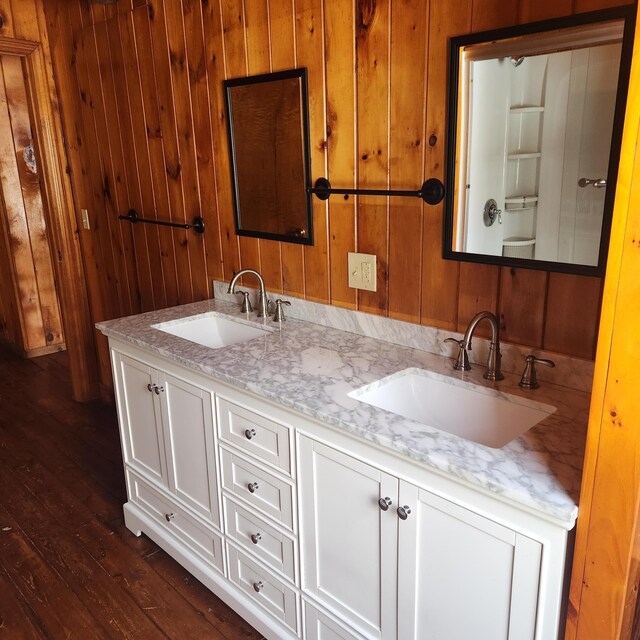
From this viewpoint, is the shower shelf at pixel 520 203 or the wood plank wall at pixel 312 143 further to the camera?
the wood plank wall at pixel 312 143

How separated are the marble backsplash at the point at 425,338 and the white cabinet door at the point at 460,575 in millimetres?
504

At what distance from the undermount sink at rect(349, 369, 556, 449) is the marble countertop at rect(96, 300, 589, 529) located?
1.0 inches

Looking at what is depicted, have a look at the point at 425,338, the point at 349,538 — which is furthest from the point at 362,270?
the point at 349,538

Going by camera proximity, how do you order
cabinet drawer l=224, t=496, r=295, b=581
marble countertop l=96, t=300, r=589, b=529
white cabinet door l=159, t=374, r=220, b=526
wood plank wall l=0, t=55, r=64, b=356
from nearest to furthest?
marble countertop l=96, t=300, r=589, b=529 < cabinet drawer l=224, t=496, r=295, b=581 < white cabinet door l=159, t=374, r=220, b=526 < wood plank wall l=0, t=55, r=64, b=356

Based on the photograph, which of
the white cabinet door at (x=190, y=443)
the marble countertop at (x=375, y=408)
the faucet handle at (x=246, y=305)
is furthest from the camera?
the faucet handle at (x=246, y=305)

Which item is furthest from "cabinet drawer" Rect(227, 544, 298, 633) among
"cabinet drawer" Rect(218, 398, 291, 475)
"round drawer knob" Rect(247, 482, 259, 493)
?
"cabinet drawer" Rect(218, 398, 291, 475)

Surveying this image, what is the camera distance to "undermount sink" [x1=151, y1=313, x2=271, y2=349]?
2230 mm

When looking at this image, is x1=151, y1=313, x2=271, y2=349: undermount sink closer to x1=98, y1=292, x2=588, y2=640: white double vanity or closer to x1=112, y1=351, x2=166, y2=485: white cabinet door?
x1=98, y1=292, x2=588, y2=640: white double vanity

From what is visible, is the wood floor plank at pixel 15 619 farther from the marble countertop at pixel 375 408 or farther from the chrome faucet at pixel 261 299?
the chrome faucet at pixel 261 299

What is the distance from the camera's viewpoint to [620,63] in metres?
1.25

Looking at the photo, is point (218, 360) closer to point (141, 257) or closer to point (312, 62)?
point (312, 62)

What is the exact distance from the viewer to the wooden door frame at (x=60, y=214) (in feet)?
10.2

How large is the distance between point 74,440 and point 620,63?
2.87 meters

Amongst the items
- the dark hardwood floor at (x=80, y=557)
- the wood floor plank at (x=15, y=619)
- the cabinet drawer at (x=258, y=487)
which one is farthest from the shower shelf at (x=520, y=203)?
the wood floor plank at (x=15, y=619)
